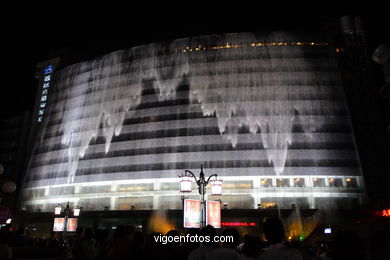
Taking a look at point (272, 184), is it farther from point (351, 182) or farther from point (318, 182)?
point (351, 182)

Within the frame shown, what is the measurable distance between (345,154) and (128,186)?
43.5 metres

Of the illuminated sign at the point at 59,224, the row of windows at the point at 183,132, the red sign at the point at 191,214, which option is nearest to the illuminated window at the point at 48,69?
the row of windows at the point at 183,132

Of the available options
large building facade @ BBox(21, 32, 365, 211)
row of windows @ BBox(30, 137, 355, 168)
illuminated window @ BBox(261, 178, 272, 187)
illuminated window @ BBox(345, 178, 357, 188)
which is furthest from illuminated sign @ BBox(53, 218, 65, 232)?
illuminated window @ BBox(345, 178, 357, 188)

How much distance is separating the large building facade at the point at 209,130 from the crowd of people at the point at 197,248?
48865mm

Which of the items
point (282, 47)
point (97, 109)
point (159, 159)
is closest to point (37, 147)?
point (97, 109)

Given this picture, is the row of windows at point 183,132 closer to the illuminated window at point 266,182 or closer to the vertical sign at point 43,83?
the illuminated window at point 266,182

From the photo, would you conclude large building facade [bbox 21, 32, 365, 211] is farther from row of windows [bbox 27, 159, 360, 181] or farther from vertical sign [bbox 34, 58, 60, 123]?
vertical sign [bbox 34, 58, 60, 123]

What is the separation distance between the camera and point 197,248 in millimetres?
6852

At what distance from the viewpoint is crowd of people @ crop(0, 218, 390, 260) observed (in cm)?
357

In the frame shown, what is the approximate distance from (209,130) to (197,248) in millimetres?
55036

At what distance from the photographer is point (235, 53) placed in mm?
68188

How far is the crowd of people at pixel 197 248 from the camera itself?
11.7 feet

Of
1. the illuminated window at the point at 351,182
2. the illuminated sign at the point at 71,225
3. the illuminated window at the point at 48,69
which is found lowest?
the illuminated sign at the point at 71,225

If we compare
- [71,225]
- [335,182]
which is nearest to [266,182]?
[335,182]
